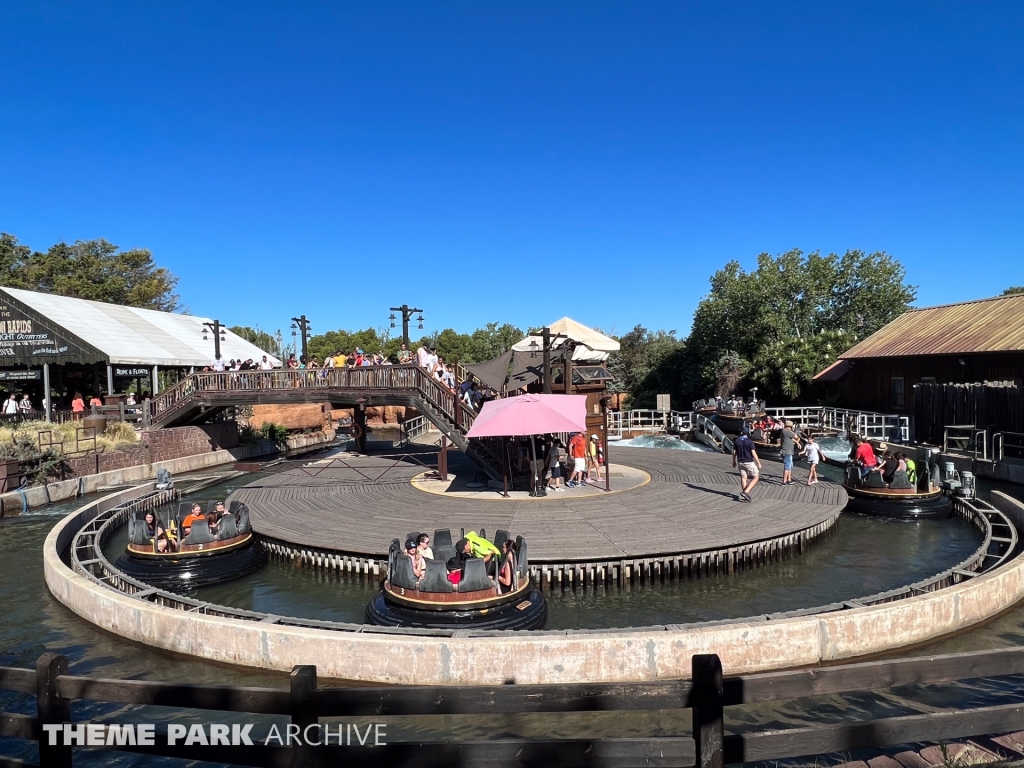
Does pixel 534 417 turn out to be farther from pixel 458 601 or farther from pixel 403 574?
pixel 458 601

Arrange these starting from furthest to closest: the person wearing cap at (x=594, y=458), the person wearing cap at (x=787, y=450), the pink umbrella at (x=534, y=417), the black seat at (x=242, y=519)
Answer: the person wearing cap at (x=594, y=458), the person wearing cap at (x=787, y=450), the pink umbrella at (x=534, y=417), the black seat at (x=242, y=519)

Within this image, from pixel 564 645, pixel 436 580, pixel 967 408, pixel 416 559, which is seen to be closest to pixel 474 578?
pixel 436 580

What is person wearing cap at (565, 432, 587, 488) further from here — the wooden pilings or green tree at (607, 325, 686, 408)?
green tree at (607, 325, 686, 408)

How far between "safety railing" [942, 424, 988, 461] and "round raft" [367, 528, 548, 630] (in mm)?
19729

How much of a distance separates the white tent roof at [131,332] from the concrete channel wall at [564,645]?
26.6 m

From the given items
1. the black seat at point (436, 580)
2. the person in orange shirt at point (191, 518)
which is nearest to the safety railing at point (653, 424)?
the person in orange shirt at point (191, 518)

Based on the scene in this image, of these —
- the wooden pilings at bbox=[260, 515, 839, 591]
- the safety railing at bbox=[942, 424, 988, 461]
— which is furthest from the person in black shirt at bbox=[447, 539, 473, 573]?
the safety railing at bbox=[942, 424, 988, 461]

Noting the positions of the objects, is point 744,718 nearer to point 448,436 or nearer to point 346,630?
point 346,630

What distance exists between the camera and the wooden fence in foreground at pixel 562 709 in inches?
141

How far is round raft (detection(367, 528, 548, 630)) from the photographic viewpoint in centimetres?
966

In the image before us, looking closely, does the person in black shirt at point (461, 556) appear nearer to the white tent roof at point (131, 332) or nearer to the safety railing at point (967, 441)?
the safety railing at point (967, 441)

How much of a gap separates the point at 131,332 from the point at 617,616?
33.6 m

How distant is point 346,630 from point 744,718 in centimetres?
515

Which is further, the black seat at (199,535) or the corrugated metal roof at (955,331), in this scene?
the corrugated metal roof at (955,331)
